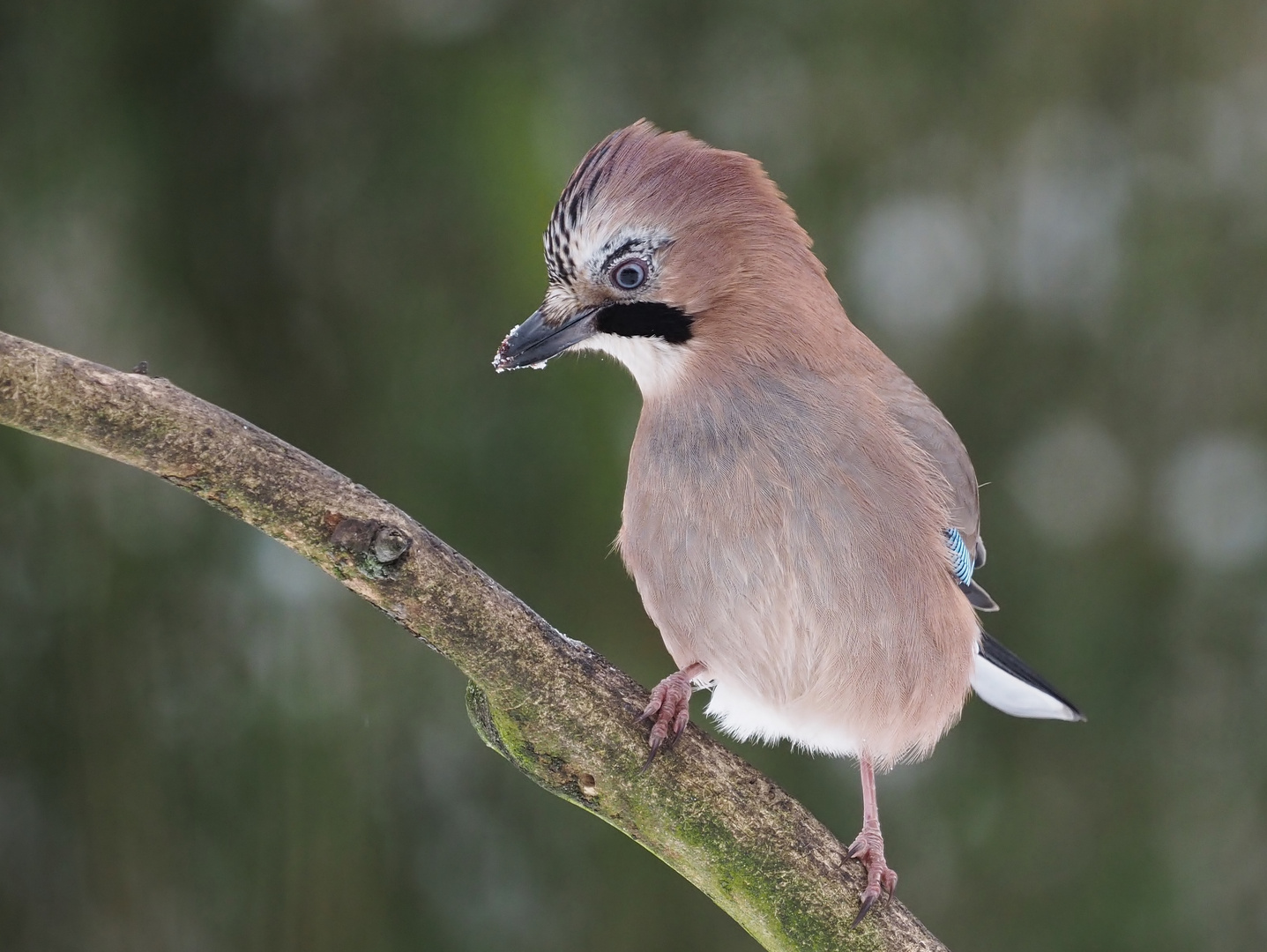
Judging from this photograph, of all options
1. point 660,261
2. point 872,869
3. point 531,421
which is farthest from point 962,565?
point 531,421

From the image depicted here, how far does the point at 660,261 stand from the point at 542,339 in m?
0.22

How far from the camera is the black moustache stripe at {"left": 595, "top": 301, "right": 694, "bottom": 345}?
2.11 meters

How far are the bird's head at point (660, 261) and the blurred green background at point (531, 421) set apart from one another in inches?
48.7

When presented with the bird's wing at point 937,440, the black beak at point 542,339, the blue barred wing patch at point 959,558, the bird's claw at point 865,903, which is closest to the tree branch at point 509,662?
the bird's claw at point 865,903

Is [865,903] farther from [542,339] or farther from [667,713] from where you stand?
[542,339]

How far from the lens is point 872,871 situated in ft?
6.79

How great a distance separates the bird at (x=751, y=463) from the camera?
6.79 ft

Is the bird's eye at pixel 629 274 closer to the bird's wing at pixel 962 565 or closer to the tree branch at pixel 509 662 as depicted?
the tree branch at pixel 509 662

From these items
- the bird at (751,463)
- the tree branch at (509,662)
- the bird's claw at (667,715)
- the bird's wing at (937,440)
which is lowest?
the tree branch at (509,662)

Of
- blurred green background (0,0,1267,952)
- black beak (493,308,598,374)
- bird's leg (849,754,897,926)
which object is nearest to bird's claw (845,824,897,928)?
bird's leg (849,754,897,926)

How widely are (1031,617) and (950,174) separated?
1296 millimetres

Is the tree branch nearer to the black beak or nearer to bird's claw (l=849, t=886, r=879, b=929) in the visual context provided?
bird's claw (l=849, t=886, r=879, b=929)

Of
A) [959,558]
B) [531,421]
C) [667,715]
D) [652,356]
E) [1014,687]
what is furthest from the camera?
[531,421]

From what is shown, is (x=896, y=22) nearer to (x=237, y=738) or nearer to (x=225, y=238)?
(x=225, y=238)
